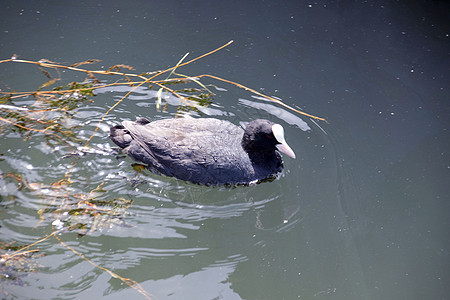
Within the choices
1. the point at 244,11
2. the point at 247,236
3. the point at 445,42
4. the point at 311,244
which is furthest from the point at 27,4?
the point at 445,42

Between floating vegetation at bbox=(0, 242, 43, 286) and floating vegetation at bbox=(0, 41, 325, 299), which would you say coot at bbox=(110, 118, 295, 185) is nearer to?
floating vegetation at bbox=(0, 41, 325, 299)

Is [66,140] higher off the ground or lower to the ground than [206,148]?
lower

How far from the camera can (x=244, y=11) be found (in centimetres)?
549

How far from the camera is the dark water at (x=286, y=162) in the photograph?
10.8ft

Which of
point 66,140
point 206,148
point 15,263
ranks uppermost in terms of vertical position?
point 206,148

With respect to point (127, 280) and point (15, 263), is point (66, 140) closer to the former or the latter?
point (15, 263)

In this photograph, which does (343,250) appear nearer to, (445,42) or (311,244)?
(311,244)

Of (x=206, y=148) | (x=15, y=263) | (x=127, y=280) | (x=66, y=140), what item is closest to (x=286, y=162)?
(x=206, y=148)

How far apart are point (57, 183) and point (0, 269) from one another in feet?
2.57

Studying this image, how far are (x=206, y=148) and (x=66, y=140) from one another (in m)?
1.28

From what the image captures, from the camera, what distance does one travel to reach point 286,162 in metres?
4.07

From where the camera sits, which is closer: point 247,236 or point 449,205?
point 247,236

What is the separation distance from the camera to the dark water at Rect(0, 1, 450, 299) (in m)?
3.30

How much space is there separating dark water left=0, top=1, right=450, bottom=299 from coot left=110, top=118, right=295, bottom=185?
0.59ft
